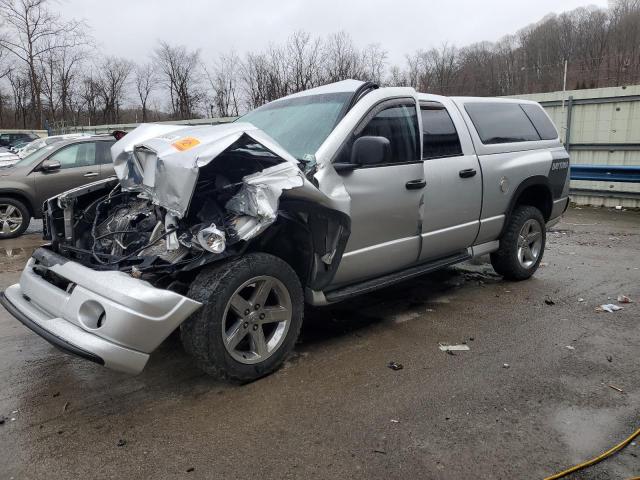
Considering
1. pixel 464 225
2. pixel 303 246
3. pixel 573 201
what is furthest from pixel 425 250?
pixel 573 201

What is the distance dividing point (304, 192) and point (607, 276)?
4.48m

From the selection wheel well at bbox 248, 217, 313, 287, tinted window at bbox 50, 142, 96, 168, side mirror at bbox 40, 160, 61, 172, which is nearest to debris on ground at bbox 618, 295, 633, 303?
wheel well at bbox 248, 217, 313, 287

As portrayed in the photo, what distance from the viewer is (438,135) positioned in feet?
14.9

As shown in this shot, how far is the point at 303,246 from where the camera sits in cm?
361

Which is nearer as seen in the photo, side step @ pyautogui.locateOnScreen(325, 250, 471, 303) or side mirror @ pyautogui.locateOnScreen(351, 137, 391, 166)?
side mirror @ pyautogui.locateOnScreen(351, 137, 391, 166)

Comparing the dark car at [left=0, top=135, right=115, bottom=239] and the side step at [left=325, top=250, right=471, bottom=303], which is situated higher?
the dark car at [left=0, top=135, right=115, bottom=239]

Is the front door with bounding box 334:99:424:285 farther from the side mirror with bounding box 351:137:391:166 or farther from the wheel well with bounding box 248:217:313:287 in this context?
the wheel well with bounding box 248:217:313:287

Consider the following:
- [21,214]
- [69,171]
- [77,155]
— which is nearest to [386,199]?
[69,171]

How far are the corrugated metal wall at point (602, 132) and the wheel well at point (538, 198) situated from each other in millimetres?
6578

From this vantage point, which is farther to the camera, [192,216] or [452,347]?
[452,347]

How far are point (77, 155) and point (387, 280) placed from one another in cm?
757

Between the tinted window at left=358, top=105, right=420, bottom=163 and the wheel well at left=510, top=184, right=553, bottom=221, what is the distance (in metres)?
1.95

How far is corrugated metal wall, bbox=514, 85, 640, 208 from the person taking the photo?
1136cm

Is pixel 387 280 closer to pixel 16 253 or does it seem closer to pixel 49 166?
pixel 16 253
